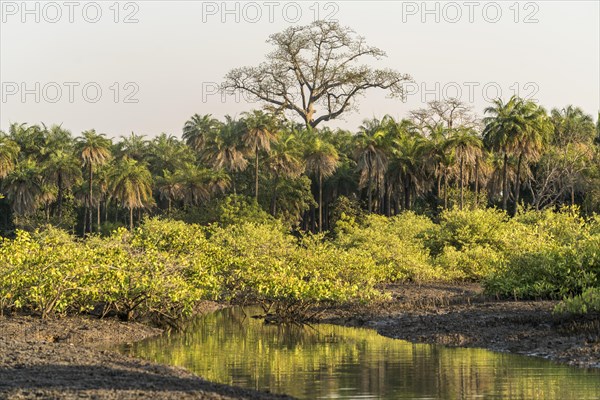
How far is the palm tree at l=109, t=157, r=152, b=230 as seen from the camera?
81500mm

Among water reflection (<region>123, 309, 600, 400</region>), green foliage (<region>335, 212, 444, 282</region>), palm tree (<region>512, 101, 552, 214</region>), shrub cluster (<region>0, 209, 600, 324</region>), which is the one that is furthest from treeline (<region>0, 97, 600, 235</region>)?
water reflection (<region>123, 309, 600, 400</region>)

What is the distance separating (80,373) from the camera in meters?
18.2

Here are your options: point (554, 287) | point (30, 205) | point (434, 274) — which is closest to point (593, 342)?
point (554, 287)

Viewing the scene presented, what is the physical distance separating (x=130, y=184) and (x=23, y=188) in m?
11.3

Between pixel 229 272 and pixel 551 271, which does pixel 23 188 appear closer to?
pixel 229 272

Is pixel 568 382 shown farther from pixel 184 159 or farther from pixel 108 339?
pixel 184 159

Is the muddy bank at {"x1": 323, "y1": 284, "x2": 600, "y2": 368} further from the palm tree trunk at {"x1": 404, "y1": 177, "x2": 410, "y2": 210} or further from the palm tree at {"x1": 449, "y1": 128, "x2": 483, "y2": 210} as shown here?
the palm tree trunk at {"x1": 404, "y1": 177, "x2": 410, "y2": 210}

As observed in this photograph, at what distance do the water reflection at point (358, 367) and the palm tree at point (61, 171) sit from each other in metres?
58.2

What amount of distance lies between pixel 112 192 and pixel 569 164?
39.9 m

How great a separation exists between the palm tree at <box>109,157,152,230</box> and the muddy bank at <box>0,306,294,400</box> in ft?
181

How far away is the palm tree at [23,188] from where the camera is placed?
85625 millimetres

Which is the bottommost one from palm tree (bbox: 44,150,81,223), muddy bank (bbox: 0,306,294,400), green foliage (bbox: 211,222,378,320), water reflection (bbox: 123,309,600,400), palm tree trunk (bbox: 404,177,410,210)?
water reflection (bbox: 123,309,600,400)

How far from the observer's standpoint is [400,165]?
77375mm

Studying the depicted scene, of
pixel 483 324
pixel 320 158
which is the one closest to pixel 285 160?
pixel 320 158
